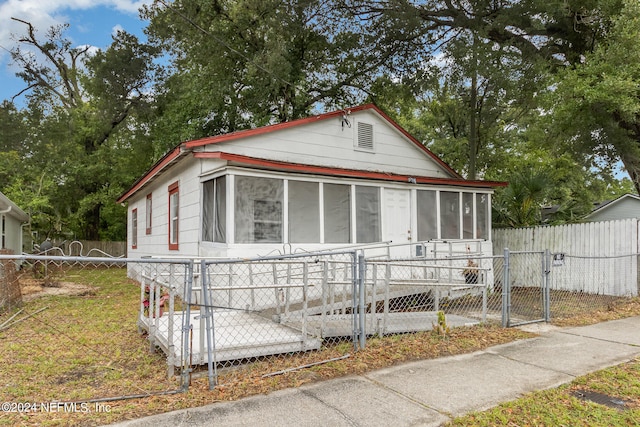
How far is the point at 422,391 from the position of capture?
3883 millimetres

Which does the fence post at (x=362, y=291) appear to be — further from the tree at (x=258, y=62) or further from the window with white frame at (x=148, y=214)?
the tree at (x=258, y=62)

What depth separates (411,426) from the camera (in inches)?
125

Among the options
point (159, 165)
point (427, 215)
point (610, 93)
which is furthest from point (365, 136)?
point (610, 93)

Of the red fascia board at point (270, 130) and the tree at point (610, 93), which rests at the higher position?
the tree at point (610, 93)

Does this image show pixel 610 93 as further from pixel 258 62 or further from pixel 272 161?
pixel 258 62

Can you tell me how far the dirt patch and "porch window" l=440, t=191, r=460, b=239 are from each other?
9261 millimetres

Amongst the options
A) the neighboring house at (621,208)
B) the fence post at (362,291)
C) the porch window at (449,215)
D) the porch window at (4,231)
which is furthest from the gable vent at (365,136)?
the neighboring house at (621,208)

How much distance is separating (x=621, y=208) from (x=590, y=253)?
16.2 m

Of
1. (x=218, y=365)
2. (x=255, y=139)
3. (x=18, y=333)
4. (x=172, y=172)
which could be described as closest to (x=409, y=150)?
(x=255, y=139)

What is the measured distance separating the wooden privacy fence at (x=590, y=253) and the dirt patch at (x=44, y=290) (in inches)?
450

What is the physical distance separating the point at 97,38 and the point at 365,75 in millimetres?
16301

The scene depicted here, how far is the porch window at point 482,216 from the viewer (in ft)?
36.0

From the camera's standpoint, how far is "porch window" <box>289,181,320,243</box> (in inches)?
323

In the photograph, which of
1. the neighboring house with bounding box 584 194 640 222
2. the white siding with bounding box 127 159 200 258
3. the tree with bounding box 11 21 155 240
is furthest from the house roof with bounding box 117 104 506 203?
Answer: the neighboring house with bounding box 584 194 640 222
